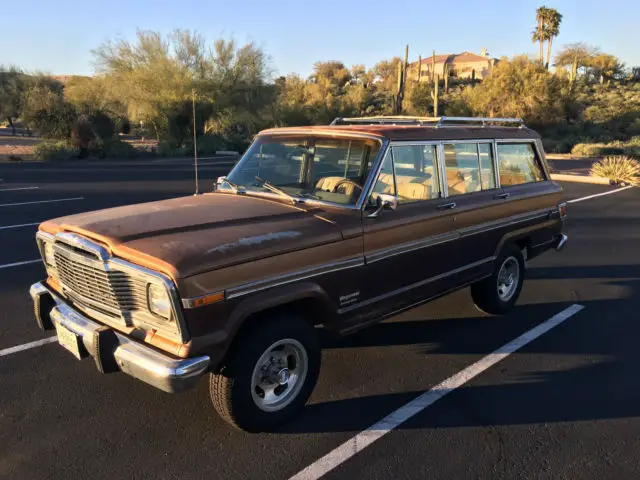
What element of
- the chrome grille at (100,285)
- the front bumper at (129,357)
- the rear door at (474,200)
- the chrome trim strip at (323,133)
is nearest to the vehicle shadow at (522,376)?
the rear door at (474,200)

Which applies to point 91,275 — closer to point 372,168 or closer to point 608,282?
point 372,168

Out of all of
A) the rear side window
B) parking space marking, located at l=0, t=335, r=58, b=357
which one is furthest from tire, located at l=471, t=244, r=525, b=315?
parking space marking, located at l=0, t=335, r=58, b=357

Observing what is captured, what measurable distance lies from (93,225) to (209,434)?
1.58 metres

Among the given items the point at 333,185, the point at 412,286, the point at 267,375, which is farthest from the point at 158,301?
the point at 412,286

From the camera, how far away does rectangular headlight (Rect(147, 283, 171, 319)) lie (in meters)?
2.83

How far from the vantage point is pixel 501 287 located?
5.60m

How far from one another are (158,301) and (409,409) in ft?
6.51

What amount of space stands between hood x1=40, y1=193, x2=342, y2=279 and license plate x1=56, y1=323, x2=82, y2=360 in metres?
0.65

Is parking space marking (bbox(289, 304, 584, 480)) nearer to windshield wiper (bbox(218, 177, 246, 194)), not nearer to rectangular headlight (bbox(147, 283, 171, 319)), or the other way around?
rectangular headlight (bbox(147, 283, 171, 319))

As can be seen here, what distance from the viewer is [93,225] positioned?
131 inches

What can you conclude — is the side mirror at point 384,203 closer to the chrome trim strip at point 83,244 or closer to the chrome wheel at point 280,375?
the chrome wheel at point 280,375

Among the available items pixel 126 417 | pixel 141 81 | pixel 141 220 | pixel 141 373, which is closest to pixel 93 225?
pixel 141 220

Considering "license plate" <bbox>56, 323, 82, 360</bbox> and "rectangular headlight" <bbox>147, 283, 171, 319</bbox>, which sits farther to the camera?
"license plate" <bbox>56, 323, 82, 360</bbox>

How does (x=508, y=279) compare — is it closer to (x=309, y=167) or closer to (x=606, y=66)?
(x=309, y=167)
